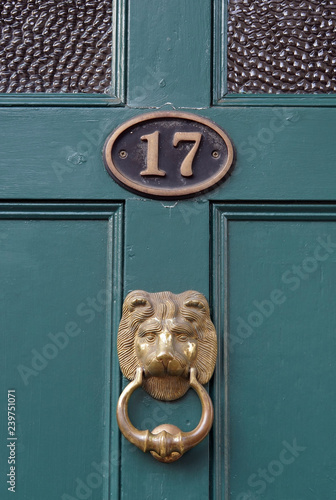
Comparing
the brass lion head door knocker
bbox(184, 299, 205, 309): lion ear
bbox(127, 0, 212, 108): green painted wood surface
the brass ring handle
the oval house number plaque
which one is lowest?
the brass ring handle

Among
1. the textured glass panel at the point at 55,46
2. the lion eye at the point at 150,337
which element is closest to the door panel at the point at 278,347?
the lion eye at the point at 150,337

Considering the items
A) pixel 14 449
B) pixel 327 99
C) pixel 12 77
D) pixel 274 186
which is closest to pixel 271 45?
pixel 327 99

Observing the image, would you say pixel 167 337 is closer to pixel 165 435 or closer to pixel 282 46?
pixel 165 435

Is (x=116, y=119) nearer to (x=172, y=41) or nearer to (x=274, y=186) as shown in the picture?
(x=172, y=41)

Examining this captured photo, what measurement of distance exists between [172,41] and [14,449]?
0.66m

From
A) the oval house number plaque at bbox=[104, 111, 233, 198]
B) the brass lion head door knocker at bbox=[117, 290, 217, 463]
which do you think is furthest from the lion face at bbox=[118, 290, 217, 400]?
the oval house number plaque at bbox=[104, 111, 233, 198]

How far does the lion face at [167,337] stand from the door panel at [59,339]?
0.11ft

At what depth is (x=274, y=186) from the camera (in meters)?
0.98

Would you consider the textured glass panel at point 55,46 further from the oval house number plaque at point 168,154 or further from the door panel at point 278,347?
the door panel at point 278,347

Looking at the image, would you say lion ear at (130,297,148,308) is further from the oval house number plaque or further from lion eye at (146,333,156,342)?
the oval house number plaque

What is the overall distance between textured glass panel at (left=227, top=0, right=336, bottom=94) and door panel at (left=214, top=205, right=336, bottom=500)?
0.21 m

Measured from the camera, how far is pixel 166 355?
88 centimetres

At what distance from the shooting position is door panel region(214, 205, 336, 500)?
3.01 ft

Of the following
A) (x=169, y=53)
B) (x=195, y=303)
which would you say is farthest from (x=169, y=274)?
(x=169, y=53)
